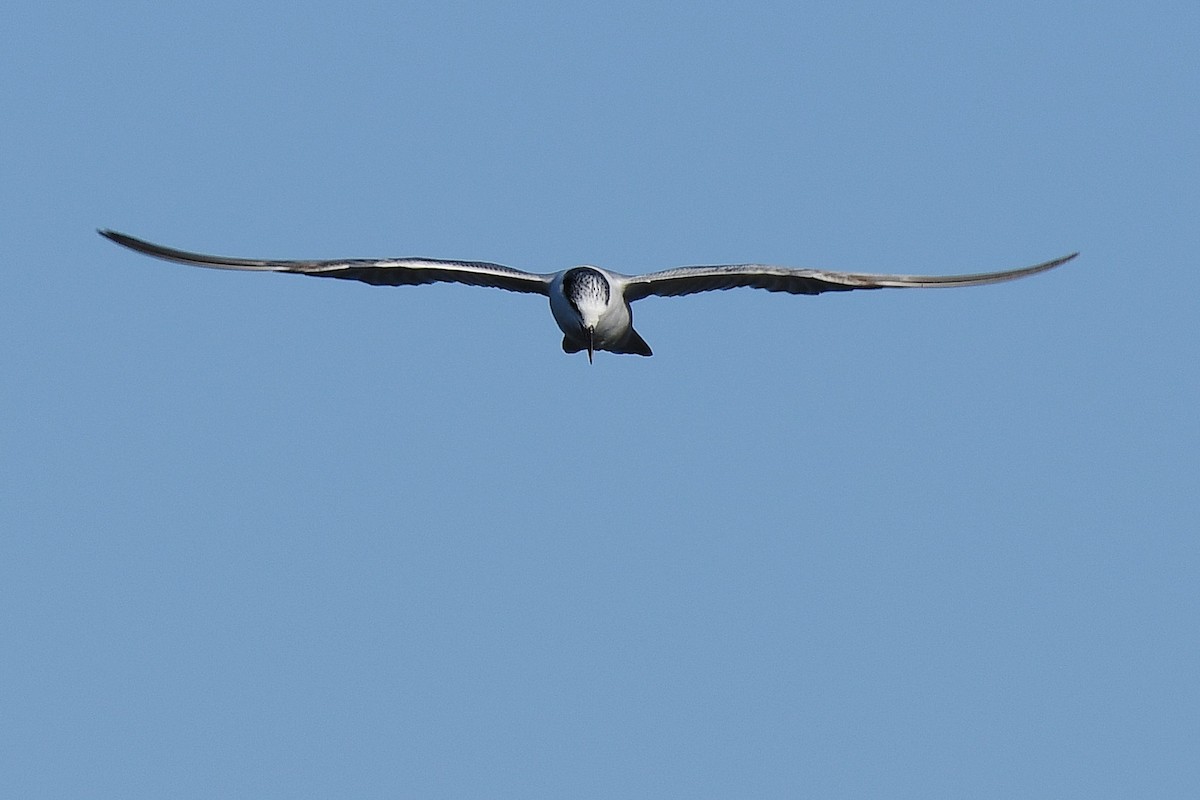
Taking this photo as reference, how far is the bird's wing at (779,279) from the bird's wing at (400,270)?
1.74 m

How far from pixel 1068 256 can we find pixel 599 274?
7.49 m

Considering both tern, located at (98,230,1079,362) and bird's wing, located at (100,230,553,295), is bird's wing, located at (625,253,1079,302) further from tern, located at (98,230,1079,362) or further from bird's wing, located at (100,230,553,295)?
bird's wing, located at (100,230,553,295)

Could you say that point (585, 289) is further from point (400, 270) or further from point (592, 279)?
point (400, 270)

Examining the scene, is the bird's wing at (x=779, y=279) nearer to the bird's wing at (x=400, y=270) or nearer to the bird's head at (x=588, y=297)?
the bird's head at (x=588, y=297)

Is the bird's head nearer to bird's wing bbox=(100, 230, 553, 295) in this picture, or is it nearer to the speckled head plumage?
the speckled head plumage

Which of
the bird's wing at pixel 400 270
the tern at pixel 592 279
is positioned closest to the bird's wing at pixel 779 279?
the tern at pixel 592 279

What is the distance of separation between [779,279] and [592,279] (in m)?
3.01

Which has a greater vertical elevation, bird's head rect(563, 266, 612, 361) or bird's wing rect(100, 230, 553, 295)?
bird's wing rect(100, 230, 553, 295)

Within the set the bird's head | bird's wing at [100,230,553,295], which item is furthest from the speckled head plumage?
bird's wing at [100,230,553,295]

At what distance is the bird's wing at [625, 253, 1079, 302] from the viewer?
36719mm

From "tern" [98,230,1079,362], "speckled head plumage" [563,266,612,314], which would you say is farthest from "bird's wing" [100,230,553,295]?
"speckled head plumage" [563,266,612,314]

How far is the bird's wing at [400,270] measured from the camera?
3662 cm

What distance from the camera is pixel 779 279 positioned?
37.1 m

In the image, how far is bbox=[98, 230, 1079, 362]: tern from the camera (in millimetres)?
36219
